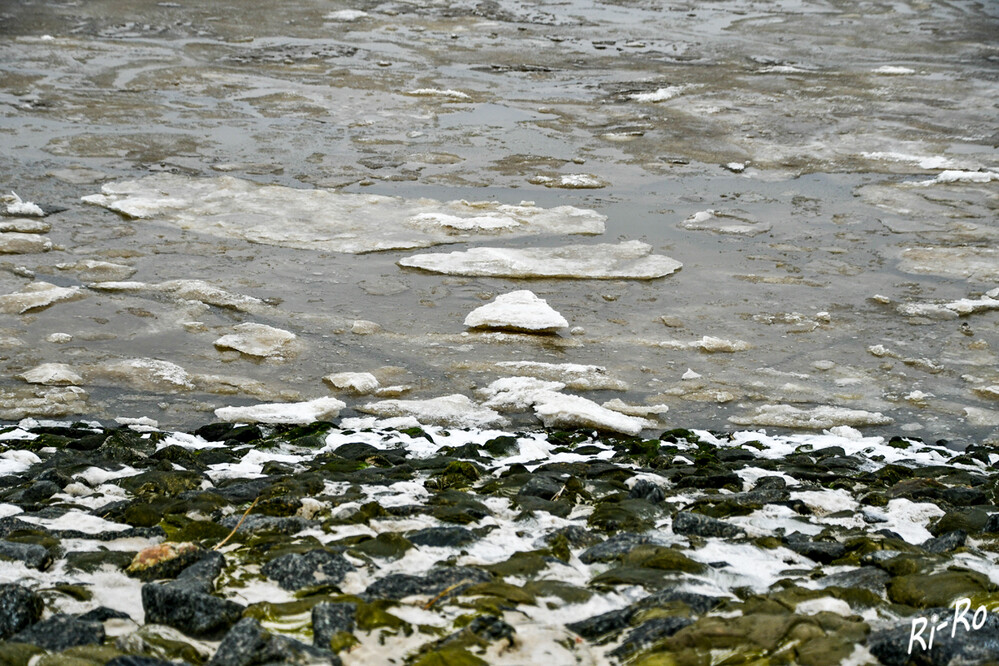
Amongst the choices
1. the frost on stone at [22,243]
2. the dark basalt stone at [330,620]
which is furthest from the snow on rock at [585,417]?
the frost on stone at [22,243]

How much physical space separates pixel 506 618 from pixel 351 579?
498mm

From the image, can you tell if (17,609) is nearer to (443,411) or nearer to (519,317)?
(443,411)

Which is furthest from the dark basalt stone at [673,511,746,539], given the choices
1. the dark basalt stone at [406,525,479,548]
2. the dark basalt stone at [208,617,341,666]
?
the dark basalt stone at [208,617,341,666]

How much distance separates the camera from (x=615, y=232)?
8.25 m

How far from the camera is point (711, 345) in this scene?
6176mm

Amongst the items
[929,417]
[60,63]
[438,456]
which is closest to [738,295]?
[929,417]

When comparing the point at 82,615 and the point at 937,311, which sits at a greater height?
the point at 82,615

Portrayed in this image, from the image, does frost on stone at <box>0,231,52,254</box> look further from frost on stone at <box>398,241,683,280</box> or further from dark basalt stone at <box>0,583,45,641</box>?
dark basalt stone at <box>0,583,45,641</box>

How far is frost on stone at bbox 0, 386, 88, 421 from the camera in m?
5.09

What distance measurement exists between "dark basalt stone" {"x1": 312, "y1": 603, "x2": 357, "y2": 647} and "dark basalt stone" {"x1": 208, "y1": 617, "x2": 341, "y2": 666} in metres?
0.06

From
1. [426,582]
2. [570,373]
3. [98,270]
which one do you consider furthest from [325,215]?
[426,582]

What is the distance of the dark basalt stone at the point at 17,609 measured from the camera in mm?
2338

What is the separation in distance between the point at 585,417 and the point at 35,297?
12.2 feet

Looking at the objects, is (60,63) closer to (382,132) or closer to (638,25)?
(382,132)
